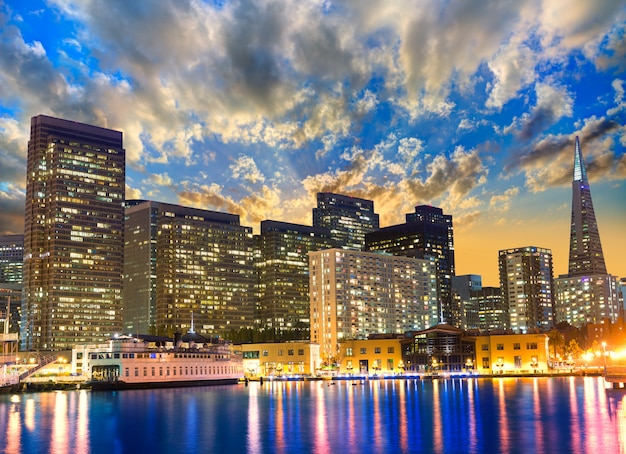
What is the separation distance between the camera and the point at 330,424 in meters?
86.9

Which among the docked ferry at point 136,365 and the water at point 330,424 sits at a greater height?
the docked ferry at point 136,365

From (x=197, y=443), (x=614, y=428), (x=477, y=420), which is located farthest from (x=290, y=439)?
(x=614, y=428)

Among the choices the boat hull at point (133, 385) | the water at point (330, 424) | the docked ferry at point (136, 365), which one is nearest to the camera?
the water at point (330, 424)

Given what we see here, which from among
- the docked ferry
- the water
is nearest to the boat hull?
the docked ferry

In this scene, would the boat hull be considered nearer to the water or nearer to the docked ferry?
the docked ferry

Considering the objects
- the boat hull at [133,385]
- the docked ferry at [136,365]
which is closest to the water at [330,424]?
the boat hull at [133,385]

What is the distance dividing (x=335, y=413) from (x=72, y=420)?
33.6 m

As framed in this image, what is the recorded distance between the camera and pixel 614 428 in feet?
242

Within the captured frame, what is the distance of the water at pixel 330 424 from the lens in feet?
224

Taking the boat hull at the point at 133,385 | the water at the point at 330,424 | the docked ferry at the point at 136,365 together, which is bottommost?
the water at the point at 330,424

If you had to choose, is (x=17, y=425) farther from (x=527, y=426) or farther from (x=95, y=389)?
(x=95, y=389)

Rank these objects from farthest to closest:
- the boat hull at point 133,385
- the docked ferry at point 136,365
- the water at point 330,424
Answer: the docked ferry at point 136,365
the boat hull at point 133,385
the water at point 330,424

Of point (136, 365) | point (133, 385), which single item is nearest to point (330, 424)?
point (133, 385)

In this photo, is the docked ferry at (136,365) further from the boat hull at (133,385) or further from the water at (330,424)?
the water at (330,424)
